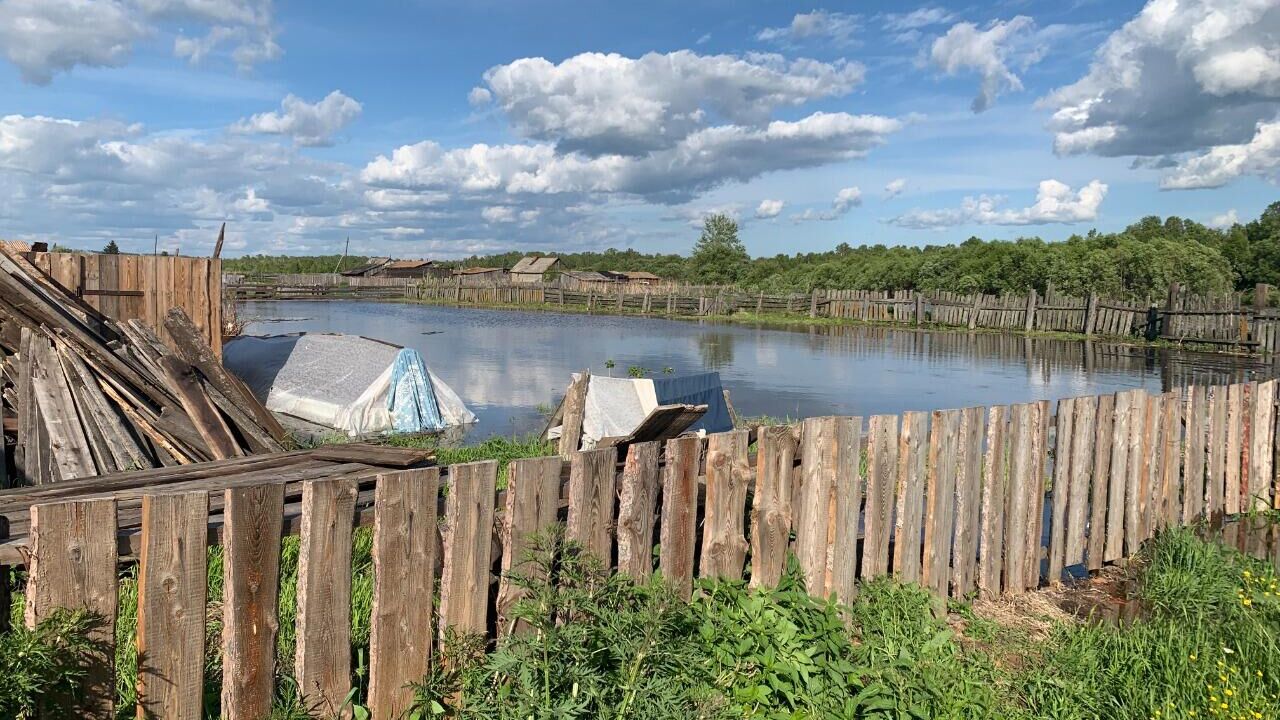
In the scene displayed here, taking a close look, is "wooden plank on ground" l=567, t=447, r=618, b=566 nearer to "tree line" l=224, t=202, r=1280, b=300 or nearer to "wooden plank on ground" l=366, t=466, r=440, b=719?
"wooden plank on ground" l=366, t=466, r=440, b=719

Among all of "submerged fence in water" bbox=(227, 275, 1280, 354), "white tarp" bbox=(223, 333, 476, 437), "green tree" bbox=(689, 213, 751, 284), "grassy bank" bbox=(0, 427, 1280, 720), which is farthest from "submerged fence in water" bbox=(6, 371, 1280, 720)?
"green tree" bbox=(689, 213, 751, 284)

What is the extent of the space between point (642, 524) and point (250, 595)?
160 cm

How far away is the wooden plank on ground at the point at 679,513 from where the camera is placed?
387 cm

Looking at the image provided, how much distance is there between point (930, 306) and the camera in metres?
38.7

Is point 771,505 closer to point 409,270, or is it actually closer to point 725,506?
point 725,506

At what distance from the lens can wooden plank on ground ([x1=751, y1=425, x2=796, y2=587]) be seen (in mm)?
4188

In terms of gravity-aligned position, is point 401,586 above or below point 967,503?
above

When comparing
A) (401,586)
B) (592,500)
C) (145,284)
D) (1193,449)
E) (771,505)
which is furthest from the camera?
(145,284)

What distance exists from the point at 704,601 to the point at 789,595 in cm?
44

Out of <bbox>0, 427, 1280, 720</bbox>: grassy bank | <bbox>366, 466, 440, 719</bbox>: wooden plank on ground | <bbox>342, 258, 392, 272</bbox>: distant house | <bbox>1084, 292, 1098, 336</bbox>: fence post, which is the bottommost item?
<bbox>0, 427, 1280, 720</bbox>: grassy bank

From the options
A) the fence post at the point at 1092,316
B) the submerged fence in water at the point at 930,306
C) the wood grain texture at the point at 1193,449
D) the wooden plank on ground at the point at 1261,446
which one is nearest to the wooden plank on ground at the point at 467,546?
the wood grain texture at the point at 1193,449

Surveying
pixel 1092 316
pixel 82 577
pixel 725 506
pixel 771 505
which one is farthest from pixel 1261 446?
pixel 1092 316

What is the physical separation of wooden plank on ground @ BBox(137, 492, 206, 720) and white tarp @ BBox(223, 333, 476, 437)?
26.0 feet

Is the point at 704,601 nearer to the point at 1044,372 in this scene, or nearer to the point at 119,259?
the point at 119,259
